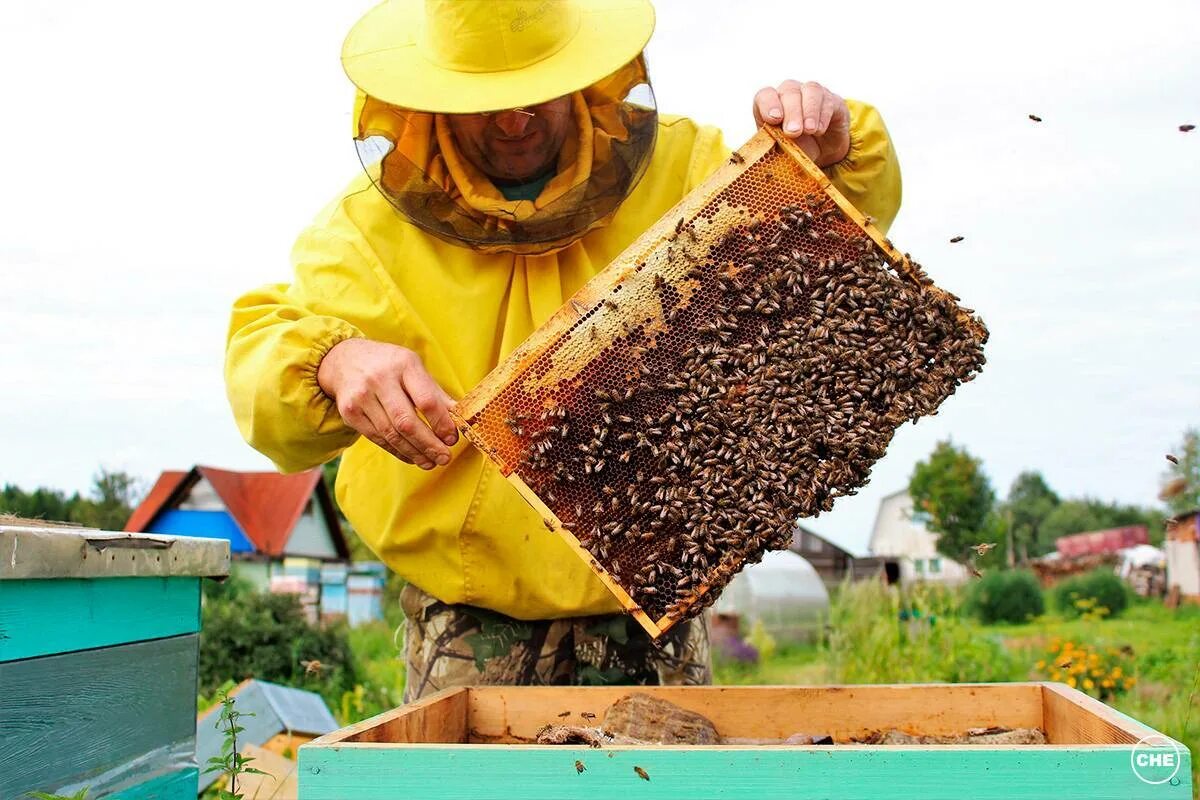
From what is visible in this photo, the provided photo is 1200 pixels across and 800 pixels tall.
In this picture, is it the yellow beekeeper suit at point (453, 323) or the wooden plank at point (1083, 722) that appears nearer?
the wooden plank at point (1083, 722)

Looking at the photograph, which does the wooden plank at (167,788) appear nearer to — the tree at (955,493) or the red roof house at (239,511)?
the red roof house at (239,511)

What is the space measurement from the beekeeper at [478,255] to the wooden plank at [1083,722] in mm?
1298

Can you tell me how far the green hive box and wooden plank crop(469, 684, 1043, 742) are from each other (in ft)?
3.16

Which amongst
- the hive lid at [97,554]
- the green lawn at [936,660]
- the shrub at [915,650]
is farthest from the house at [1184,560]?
the hive lid at [97,554]

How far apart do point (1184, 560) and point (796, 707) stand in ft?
88.5

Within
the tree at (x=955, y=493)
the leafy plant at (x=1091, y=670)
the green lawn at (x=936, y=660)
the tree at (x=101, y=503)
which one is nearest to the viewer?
the leafy plant at (x=1091, y=670)

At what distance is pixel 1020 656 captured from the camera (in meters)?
10.9

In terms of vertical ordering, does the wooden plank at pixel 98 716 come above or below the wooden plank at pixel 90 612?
below

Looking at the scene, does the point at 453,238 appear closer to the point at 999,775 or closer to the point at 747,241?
the point at 747,241

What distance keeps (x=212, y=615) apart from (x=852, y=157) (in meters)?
9.86

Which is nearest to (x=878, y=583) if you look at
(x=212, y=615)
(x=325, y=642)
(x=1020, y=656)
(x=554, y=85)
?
(x=1020, y=656)

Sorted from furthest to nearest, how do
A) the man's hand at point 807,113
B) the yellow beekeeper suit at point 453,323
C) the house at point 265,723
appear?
the house at point 265,723
the yellow beekeeper suit at point 453,323
the man's hand at point 807,113

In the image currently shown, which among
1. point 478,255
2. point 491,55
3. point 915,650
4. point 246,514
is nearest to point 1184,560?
point 915,650

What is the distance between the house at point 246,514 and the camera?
24.2 m
